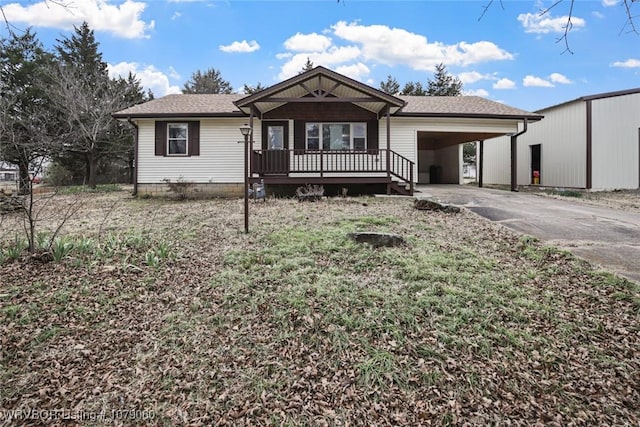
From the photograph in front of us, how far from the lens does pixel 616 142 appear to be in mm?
12742

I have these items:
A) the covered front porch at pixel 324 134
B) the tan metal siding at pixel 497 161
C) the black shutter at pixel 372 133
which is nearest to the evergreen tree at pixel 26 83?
the covered front porch at pixel 324 134

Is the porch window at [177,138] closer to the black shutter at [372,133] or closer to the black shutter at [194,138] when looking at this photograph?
the black shutter at [194,138]

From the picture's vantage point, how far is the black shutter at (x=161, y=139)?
12.1 meters

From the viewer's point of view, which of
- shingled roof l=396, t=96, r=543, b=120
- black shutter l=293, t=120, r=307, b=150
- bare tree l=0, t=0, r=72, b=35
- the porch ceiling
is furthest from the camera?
the porch ceiling

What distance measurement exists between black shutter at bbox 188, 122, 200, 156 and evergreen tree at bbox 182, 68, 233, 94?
26.0 metres

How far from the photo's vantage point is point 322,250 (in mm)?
5129

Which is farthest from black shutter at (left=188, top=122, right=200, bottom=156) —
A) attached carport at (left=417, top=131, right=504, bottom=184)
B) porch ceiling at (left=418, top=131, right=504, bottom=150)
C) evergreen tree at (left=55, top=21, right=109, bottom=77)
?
evergreen tree at (left=55, top=21, right=109, bottom=77)

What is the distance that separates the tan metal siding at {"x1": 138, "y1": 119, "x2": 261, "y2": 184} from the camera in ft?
40.2

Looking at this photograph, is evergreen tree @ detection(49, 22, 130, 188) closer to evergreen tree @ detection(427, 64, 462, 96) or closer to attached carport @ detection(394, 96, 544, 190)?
attached carport @ detection(394, 96, 544, 190)

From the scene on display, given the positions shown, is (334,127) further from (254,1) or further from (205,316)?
(205,316)

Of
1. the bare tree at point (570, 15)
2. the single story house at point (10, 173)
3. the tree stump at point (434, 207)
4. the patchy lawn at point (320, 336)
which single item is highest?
the bare tree at point (570, 15)

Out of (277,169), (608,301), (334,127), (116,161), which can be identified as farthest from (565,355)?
(116,161)

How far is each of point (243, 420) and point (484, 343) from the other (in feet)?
6.81

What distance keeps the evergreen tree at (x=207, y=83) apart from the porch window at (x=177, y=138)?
2575cm
